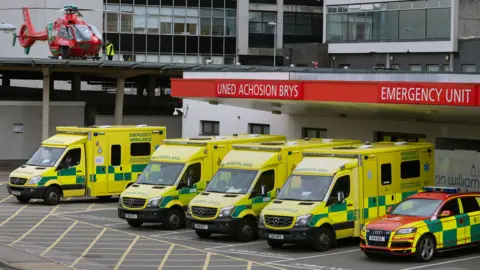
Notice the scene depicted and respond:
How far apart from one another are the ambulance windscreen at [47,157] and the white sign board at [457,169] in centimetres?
1357

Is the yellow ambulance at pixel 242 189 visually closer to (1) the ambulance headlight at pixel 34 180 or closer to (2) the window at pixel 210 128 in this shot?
(1) the ambulance headlight at pixel 34 180

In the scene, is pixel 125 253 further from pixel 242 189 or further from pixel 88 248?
pixel 242 189

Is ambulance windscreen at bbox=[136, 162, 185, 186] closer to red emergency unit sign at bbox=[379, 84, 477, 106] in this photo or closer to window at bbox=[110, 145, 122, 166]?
window at bbox=[110, 145, 122, 166]

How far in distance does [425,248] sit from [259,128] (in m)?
16.3

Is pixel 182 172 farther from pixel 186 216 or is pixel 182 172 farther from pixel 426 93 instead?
pixel 426 93

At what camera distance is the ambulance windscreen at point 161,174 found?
29094 mm

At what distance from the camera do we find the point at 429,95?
25859mm

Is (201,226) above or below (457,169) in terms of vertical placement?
below

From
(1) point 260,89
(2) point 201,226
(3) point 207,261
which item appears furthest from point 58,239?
(1) point 260,89

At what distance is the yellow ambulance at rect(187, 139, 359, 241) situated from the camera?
26.2 m

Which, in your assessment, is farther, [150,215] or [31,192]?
[31,192]

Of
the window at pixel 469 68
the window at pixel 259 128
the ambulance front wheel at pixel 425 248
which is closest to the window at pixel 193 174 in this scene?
the ambulance front wheel at pixel 425 248

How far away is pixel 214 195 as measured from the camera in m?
26.8

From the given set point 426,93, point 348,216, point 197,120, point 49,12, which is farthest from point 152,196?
point 49,12
